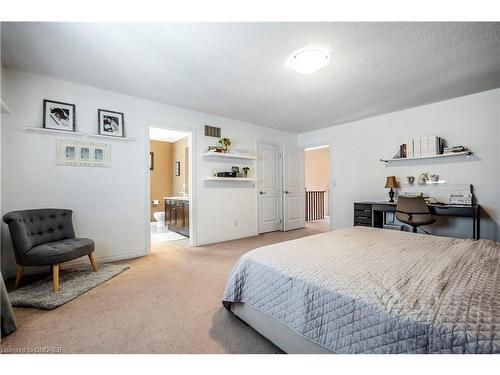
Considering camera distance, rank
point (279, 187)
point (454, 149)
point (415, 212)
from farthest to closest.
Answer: point (279, 187) < point (454, 149) < point (415, 212)

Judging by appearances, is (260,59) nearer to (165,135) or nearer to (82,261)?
(82,261)

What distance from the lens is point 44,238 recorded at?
2.38m

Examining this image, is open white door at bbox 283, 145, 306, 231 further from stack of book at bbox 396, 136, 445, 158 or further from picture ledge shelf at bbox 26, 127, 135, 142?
picture ledge shelf at bbox 26, 127, 135, 142

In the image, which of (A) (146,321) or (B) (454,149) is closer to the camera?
(A) (146,321)

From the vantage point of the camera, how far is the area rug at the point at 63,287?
190 centimetres

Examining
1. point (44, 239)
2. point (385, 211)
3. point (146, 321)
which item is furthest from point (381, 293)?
point (385, 211)

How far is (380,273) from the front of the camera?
4.06ft

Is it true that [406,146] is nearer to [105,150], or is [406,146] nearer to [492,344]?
[492,344]

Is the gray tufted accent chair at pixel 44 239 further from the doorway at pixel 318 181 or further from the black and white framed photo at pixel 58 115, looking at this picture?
the doorway at pixel 318 181

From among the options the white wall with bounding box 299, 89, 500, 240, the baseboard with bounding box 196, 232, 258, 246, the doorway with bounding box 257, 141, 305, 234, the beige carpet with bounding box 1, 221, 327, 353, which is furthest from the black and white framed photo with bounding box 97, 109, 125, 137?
the white wall with bounding box 299, 89, 500, 240

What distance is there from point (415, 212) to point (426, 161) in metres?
1.13

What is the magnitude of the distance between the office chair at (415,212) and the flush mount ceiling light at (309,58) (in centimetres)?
227

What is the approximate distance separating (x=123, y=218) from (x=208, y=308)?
80.8 inches
